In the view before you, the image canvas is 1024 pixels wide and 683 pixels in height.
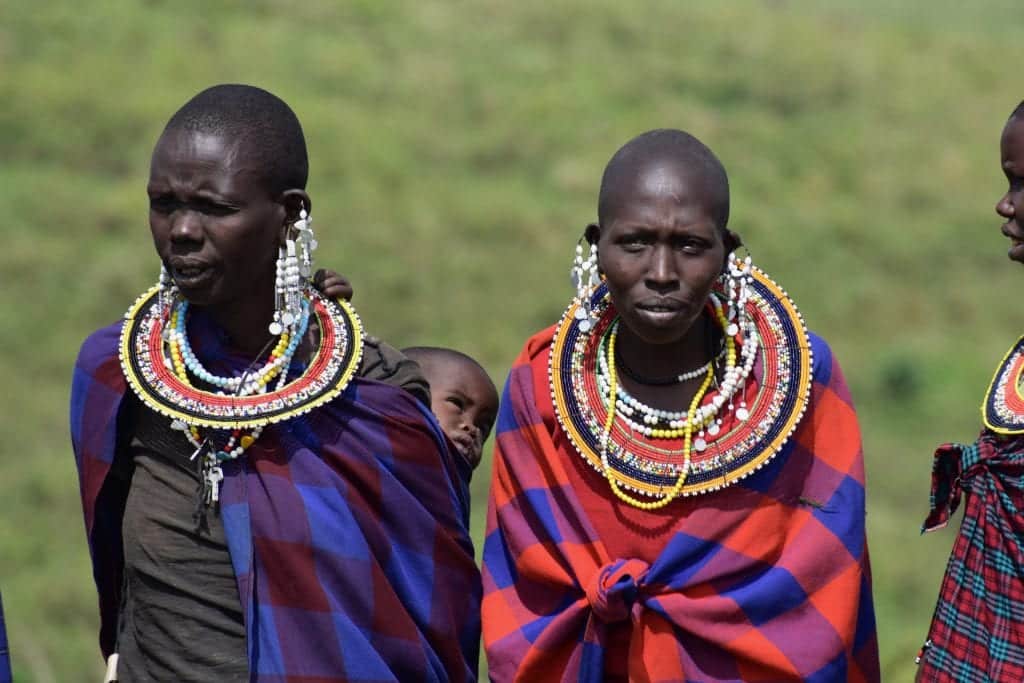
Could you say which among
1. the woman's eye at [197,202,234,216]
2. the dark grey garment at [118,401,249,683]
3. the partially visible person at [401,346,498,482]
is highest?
the woman's eye at [197,202,234,216]

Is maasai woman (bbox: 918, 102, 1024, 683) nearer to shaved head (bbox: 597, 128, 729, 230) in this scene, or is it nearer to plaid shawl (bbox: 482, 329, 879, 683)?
plaid shawl (bbox: 482, 329, 879, 683)

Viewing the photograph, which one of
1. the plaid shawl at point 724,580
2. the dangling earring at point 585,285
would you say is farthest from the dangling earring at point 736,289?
the dangling earring at point 585,285

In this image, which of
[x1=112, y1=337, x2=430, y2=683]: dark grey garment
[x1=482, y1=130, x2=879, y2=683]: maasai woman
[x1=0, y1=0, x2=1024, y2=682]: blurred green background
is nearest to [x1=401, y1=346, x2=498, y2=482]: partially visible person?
[x1=482, y1=130, x2=879, y2=683]: maasai woman

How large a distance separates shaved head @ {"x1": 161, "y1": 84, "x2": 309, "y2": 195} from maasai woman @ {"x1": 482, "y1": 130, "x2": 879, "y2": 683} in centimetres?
82

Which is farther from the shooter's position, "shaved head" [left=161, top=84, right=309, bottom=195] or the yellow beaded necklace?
the yellow beaded necklace

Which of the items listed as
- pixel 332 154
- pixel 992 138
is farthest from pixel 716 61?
pixel 332 154

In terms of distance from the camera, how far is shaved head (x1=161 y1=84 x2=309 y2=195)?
14.5 ft

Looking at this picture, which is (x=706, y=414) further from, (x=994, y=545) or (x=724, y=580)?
(x=994, y=545)

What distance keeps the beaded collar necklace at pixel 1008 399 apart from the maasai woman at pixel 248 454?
1457mm

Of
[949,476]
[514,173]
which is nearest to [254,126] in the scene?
[949,476]

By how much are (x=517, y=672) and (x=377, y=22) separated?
46.3ft

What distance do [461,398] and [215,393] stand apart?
105cm

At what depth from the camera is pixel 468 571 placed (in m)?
4.75

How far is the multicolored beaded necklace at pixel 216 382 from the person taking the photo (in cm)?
440
